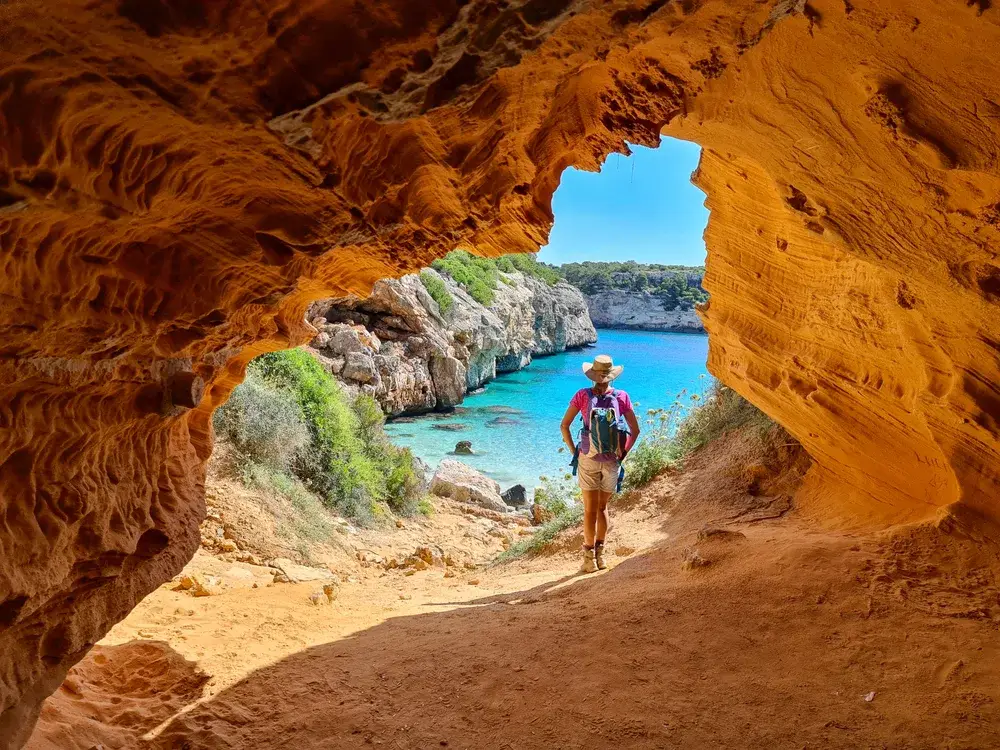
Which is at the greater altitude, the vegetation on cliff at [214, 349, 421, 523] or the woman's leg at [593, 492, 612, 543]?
the vegetation on cliff at [214, 349, 421, 523]

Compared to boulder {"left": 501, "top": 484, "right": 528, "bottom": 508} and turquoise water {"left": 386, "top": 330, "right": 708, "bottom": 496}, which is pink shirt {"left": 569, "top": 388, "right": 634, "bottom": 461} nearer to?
turquoise water {"left": 386, "top": 330, "right": 708, "bottom": 496}

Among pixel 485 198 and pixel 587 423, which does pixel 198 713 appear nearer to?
pixel 485 198

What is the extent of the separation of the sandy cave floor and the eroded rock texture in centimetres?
74

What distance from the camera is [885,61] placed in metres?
2.46

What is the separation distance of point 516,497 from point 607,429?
343 inches

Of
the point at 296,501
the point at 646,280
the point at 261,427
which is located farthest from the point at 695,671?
the point at 646,280

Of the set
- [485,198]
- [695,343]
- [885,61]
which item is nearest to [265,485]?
[485,198]

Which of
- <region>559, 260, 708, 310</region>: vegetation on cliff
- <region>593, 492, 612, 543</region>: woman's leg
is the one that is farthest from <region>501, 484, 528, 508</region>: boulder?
<region>559, 260, 708, 310</region>: vegetation on cliff

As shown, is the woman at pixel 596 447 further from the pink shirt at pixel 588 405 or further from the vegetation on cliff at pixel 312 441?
the vegetation on cliff at pixel 312 441

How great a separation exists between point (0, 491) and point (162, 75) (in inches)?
71.2

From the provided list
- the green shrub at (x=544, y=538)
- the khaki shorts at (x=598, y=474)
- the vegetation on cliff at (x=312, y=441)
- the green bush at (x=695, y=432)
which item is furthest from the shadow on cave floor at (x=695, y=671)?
the vegetation on cliff at (x=312, y=441)

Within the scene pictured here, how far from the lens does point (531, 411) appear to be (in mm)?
24609

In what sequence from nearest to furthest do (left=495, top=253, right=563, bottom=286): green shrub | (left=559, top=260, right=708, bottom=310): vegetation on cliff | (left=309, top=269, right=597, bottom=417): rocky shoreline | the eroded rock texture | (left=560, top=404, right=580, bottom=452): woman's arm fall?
1. the eroded rock texture
2. (left=560, top=404, right=580, bottom=452): woman's arm
3. (left=309, top=269, right=597, bottom=417): rocky shoreline
4. (left=495, top=253, right=563, bottom=286): green shrub
5. (left=559, top=260, right=708, bottom=310): vegetation on cliff

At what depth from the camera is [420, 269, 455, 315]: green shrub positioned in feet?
74.8
